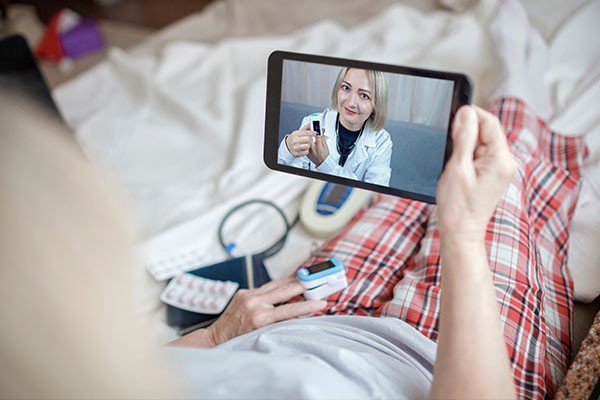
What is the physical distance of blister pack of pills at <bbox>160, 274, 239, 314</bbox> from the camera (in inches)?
33.0

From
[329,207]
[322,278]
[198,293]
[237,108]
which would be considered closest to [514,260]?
[322,278]

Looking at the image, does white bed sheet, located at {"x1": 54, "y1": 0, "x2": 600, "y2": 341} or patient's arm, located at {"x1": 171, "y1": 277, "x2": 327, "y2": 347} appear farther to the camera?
white bed sheet, located at {"x1": 54, "y1": 0, "x2": 600, "y2": 341}

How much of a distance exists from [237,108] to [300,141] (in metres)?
0.69

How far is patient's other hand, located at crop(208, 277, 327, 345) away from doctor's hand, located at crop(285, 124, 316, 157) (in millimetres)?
207

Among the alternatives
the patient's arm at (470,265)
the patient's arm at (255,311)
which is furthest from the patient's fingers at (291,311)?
the patient's arm at (470,265)

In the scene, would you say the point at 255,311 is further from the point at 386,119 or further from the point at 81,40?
the point at 81,40

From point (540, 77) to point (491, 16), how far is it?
0.24 meters

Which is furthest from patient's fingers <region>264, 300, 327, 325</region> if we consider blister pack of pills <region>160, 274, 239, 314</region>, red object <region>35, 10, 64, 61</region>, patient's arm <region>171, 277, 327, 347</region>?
red object <region>35, 10, 64, 61</region>

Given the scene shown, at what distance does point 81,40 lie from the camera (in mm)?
1984

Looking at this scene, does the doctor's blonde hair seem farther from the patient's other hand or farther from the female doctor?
the patient's other hand

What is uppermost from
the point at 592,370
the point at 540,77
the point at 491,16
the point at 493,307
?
the point at 491,16

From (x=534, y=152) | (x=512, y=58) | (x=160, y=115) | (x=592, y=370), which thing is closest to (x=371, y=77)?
(x=592, y=370)

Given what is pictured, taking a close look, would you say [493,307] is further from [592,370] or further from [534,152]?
[534,152]

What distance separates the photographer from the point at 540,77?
1172 millimetres
